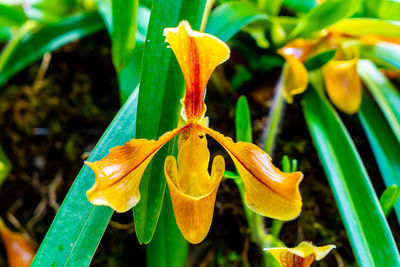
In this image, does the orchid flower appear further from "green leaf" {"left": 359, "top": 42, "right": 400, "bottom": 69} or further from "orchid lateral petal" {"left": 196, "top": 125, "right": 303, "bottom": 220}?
"orchid lateral petal" {"left": 196, "top": 125, "right": 303, "bottom": 220}

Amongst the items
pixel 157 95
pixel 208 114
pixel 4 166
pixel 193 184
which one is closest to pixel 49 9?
pixel 4 166

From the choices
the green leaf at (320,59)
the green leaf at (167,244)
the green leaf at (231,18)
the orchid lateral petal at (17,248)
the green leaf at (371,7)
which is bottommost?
the orchid lateral petal at (17,248)

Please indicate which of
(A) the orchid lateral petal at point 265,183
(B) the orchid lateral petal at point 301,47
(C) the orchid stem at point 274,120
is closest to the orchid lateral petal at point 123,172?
(A) the orchid lateral petal at point 265,183

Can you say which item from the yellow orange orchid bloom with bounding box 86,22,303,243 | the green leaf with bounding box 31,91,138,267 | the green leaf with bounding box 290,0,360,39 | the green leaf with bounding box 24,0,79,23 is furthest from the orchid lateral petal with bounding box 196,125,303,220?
the green leaf with bounding box 24,0,79,23

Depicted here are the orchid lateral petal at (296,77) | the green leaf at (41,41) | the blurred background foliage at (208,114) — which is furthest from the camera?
the green leaf at (41,41)

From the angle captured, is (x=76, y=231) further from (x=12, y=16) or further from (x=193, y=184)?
(x=12, y=16)

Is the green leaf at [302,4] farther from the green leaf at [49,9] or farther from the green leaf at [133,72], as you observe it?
the green leaf at [49,9]

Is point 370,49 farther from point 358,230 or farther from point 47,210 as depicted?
point 47,210
